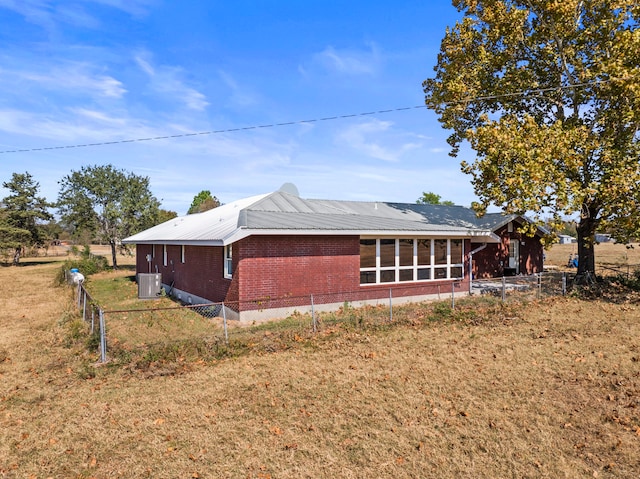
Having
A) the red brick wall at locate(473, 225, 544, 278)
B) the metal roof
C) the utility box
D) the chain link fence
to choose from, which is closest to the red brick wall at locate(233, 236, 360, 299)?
the chain link fence

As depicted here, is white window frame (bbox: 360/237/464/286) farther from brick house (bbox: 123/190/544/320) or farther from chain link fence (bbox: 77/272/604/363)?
chain link fence (bbox: 77/272/604/363)

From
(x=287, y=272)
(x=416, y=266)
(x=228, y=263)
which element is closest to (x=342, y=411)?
(x=287, y=272)

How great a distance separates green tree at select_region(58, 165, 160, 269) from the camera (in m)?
38.2

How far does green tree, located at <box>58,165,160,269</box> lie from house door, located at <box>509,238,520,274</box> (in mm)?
32089

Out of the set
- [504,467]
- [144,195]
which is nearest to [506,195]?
[504,467]

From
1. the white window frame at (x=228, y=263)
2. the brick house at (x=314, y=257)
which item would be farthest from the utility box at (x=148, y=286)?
the white window frame at (x=228, y=263)

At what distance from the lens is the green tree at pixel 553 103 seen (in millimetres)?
16125

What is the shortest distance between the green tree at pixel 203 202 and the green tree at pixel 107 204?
54.7 metres

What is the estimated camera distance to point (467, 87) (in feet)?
64.3

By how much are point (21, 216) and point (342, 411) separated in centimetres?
5171

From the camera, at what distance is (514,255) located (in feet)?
81.4

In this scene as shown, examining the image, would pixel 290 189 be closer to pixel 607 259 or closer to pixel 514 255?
pixel 514 255

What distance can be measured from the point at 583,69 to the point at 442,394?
1708cm

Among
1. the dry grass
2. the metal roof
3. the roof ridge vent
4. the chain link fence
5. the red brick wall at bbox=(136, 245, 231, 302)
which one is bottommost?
the chain link fence
